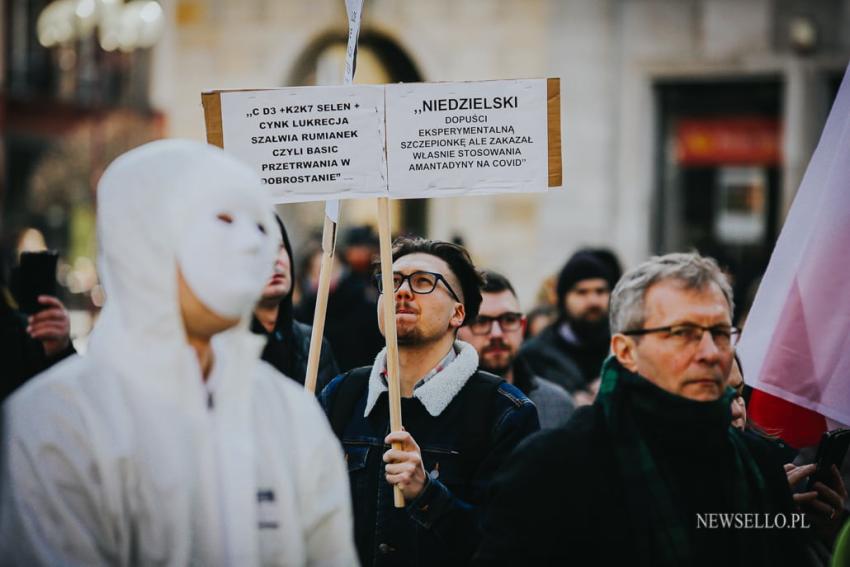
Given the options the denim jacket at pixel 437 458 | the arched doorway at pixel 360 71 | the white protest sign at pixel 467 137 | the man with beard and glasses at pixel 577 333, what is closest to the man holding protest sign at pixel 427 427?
the denim jacket at pixel 437 458

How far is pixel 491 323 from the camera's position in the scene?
587 cm

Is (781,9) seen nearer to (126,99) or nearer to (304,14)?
(304,14)

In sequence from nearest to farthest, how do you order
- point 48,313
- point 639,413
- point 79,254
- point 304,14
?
point 639,413 < point 48,313 < point 304,14 < point 79,254

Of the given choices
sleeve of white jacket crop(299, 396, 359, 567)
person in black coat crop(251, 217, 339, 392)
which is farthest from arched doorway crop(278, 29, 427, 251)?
sleeve of white jacket crop(299, 396, 359, 567)

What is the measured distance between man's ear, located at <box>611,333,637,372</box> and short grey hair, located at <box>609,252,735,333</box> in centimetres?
3

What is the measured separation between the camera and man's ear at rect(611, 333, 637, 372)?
132 inches

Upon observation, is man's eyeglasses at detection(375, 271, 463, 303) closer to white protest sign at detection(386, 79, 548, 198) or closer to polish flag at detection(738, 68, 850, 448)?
white protest sign at detection(386, 79, 548, 198)

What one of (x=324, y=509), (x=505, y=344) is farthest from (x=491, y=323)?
(x=324, y=509)

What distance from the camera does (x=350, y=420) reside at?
4.28 meters

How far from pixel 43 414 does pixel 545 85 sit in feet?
7.60

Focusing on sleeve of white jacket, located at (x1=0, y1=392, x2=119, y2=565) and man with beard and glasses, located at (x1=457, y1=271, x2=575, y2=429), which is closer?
sleeve of white jacket, located at (x1=0, y1=392, x2=119, y2=565)

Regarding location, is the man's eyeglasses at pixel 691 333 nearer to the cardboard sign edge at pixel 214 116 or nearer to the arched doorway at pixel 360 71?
the cardboard sign edge at pixel 214 116

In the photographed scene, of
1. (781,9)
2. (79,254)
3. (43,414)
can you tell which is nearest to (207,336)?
(43,414)

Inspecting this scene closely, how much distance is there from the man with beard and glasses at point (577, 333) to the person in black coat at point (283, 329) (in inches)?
90.6
